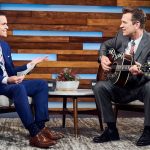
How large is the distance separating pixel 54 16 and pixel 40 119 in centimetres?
268

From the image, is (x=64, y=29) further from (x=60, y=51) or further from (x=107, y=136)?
(x=107, y=136)

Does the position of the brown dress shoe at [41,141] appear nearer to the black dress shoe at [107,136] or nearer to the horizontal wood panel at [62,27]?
the black dress shoe at [107,136]

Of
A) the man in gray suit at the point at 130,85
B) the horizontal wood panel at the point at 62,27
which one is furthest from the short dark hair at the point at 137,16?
the horizontal wood panel at the point at 62,27

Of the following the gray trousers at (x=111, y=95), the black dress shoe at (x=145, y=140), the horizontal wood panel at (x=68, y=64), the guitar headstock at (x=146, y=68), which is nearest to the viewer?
the guitar headstock at (x=146, y=68)

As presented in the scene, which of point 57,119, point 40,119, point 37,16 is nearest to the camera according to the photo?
point 40,119

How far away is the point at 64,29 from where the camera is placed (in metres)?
5.82

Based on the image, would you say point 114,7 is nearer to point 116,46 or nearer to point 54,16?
point 54,16

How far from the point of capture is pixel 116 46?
3.90 metres

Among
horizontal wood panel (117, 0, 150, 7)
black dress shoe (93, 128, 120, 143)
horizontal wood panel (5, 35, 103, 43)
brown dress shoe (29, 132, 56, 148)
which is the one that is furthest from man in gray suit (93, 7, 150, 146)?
horizontal wood panel (117, 0, 150, 7)

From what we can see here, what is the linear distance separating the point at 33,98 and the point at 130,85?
906mm

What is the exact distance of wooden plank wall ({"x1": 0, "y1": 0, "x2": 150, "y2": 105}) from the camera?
5746 mm

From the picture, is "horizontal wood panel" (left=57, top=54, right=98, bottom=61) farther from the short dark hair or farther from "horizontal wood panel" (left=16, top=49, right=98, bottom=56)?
the short dark hair

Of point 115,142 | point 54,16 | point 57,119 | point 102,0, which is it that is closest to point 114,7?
point 102,0

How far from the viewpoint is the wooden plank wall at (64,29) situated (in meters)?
5.75
